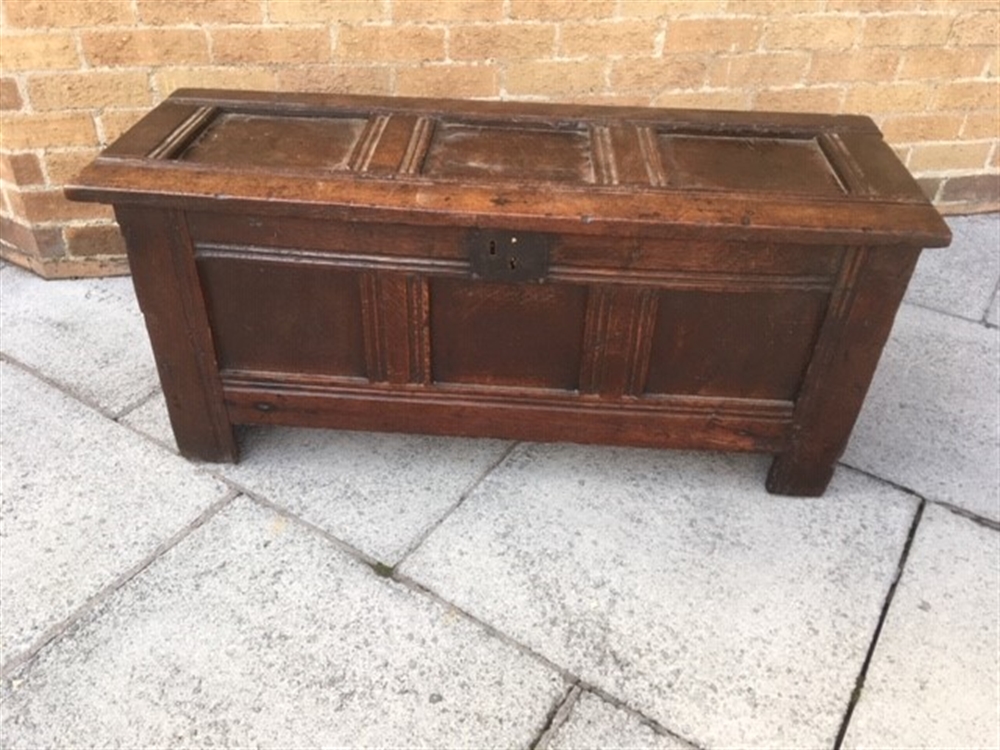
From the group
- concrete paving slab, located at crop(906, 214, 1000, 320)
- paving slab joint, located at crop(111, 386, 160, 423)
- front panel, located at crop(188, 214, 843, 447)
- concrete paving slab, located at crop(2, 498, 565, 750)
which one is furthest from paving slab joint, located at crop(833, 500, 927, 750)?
paving slab joint, located at crop(111, 386, 160, 423)

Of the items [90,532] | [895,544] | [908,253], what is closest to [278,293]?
[90,532]

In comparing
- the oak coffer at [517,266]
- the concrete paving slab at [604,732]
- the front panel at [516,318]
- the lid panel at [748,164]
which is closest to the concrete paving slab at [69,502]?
the oak coffer at [517,266]

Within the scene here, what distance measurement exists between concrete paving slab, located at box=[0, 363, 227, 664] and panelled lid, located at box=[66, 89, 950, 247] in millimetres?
679

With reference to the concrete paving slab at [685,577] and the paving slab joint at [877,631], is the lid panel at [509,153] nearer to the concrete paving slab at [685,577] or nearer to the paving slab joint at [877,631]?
the concrete paving slab at [685,577]

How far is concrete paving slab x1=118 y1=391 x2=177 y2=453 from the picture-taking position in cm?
212

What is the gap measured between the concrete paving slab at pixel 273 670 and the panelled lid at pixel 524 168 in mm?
748

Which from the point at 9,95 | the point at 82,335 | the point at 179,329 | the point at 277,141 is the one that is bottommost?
the point at 82,335

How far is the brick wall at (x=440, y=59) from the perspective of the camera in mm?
2350

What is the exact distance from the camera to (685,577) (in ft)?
5.92

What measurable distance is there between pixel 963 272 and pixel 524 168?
188cm

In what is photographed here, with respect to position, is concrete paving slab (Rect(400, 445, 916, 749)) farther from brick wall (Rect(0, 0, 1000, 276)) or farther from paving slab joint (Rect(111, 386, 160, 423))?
brick wall (Rect(0, 0, 1000, 276))

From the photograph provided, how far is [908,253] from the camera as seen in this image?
1.66 metres

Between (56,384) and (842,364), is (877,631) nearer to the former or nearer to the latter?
(842,364)

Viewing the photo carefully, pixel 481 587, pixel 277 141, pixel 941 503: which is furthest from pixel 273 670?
pixel 941 503
